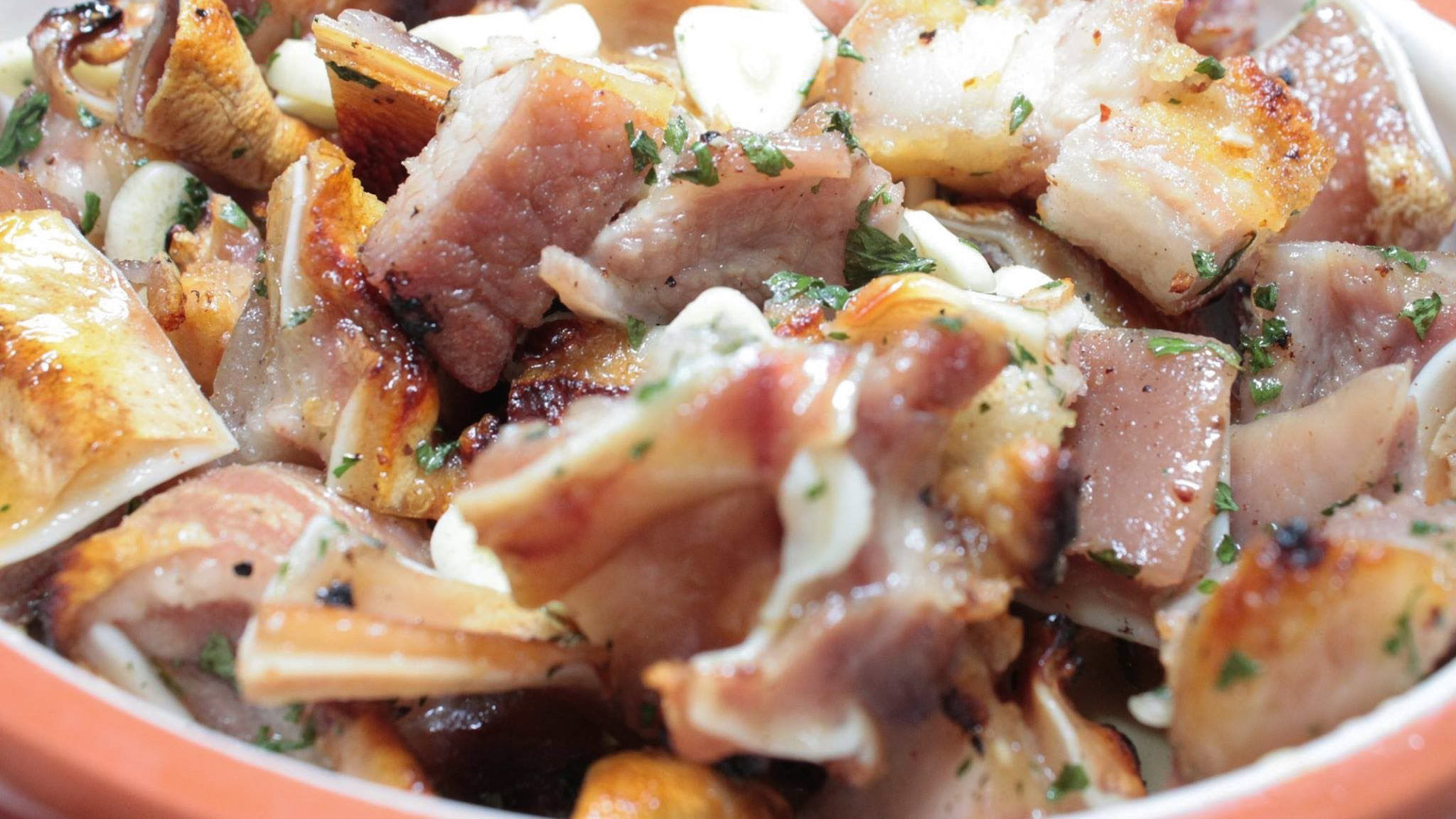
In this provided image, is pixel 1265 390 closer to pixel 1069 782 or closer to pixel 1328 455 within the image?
pixel 1328 455

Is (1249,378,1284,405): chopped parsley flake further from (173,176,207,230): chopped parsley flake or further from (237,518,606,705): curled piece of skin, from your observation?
(173,176,207,230): chopped parsley flake

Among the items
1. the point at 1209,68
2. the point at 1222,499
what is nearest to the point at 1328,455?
the point at 1222,499

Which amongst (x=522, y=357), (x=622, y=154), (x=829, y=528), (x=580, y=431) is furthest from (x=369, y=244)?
(x=829, y=528)

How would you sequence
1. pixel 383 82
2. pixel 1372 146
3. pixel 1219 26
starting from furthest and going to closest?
1. pixel 1219 26
2. pixel 1372 146
3. pixel 383 82

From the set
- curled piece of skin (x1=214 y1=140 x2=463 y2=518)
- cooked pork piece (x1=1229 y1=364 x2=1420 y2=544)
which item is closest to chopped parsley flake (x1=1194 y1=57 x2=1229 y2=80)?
cooked pork piece (x1=1229 y1=364 x2=1420 y2=544)

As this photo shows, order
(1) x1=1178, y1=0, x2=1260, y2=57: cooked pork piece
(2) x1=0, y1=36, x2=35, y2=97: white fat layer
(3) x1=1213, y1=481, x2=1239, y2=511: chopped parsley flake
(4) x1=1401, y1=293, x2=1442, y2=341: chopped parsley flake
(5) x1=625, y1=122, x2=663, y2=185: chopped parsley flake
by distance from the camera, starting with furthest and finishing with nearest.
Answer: (1) x1=1178, y1=0, x2=1260, y2=57: cooked pork piece
(2) x1=0, y1=36, x2=35, y2=97: white fat layer
(4) x1=1401, y1=293, x2=1442, y2=341: chopped parsley flake
(5) x1=625, y1=122, x2=663, y2=185: chopped parsley flake
(3) x1=1213, y1=481, x2=1239, y2=511: chopped parsley flake

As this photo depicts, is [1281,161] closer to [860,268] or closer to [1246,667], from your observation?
[860,268]
